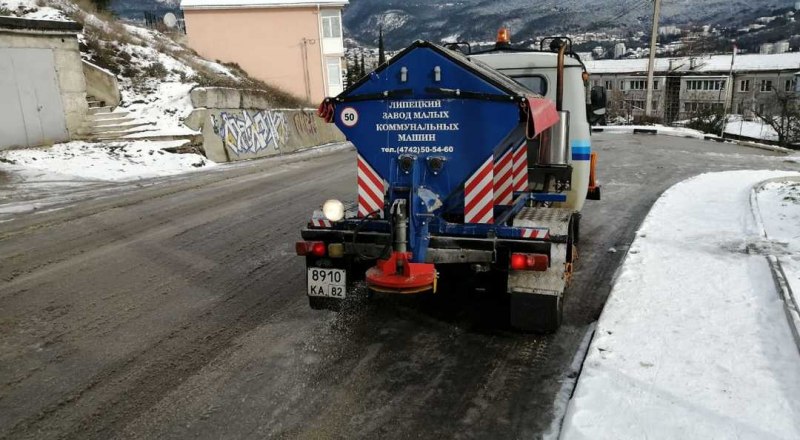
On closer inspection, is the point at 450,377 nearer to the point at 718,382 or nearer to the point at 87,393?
the point at 718,382

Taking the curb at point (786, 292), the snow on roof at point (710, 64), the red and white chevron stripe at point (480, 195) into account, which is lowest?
the curb at point (786, 292)

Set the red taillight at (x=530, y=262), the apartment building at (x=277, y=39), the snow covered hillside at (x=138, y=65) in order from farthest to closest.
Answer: the apartment building at (x=277, y=39), the snow covered hillside at (x=138, y=65), the red taillight at (x=530, y=262)

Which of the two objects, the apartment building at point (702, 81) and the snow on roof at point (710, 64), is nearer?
the apartment building at point (702, 81)

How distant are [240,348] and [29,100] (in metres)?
16.1

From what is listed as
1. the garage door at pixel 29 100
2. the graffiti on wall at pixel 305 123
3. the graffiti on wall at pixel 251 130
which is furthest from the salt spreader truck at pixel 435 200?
the graffiti on wall at pixel 305 123

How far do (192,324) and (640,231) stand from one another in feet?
21.7

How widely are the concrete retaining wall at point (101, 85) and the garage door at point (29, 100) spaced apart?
240cm

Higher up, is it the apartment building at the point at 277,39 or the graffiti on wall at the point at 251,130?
the apartment building at the point at 277,39

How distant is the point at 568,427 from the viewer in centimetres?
348

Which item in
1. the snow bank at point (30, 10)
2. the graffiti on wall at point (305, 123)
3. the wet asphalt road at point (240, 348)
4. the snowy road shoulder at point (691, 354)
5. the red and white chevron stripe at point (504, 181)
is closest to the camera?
the snowy road shoulder at point (691, 354)

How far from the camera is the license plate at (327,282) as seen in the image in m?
5.11

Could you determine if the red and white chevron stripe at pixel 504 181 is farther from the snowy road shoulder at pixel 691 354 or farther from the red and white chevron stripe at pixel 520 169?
the snowy road shoulder at pixel 691 354

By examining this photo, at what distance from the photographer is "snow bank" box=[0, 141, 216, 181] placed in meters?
15.3

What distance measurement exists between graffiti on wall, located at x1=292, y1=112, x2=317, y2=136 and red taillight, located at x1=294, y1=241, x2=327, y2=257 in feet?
A: 76.3
